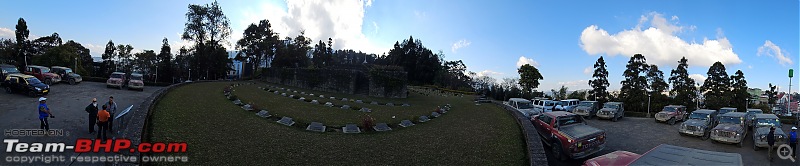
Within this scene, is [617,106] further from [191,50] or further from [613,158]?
[191,50]

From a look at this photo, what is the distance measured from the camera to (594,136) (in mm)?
9859

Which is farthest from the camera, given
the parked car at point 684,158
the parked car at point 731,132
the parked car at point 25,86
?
the parked car at point 25,86

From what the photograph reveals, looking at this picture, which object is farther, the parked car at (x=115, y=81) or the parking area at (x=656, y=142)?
the parked car at (x=115, y=81)

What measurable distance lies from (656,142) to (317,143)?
13592mm

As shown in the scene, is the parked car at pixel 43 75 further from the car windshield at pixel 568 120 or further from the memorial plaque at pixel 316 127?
the car windshield at pixel 568 120

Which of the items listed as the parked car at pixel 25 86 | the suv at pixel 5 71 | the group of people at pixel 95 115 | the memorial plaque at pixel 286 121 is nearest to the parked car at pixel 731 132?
the memorial plaque at pixel 286 121

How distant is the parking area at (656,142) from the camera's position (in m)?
10.1

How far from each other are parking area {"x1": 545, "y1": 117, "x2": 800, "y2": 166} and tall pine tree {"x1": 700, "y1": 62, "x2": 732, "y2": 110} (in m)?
21.8

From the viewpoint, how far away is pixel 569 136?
9.54 m

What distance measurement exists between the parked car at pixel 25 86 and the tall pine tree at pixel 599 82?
47.6 meters

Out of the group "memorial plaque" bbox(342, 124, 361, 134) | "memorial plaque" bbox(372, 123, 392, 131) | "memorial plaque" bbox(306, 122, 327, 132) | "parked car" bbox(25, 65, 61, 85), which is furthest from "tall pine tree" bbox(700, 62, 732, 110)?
"parked car" bbox(25, 65, 61, 85)

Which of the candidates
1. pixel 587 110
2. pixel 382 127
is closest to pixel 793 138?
pixel 587 110

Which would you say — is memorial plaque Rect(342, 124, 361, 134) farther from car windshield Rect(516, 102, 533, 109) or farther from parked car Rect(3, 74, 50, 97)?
parked car Rect(3, 74, 50, 97)

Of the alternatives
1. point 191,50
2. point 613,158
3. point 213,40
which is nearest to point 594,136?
point 613,158
